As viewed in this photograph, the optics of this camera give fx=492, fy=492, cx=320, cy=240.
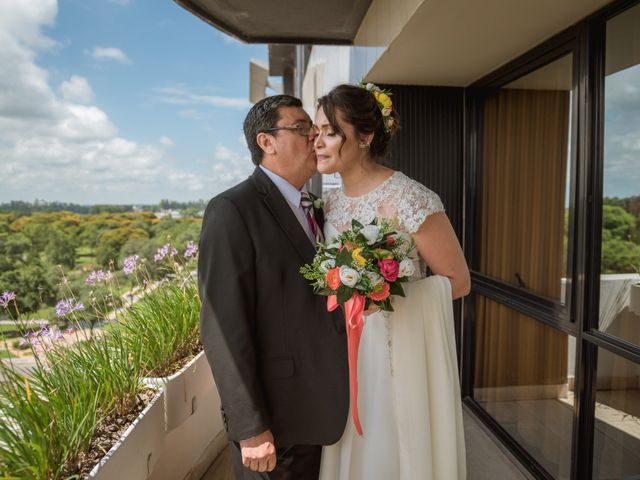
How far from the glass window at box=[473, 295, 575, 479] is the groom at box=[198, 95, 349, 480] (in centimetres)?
156

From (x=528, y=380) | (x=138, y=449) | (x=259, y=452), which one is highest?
(x=259, y=452)

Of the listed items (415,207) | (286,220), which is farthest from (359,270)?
(415,207)

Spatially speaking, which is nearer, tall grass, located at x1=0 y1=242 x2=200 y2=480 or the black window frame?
tall grass, located at x1=0 y1=242 x2=200 y2=480

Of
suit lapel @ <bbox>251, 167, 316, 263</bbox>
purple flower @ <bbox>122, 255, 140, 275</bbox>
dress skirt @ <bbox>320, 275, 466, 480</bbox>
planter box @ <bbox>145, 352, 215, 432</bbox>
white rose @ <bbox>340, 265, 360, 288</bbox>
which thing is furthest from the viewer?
purple flower @ <bbox>122, 255, 140, 275</bbox>

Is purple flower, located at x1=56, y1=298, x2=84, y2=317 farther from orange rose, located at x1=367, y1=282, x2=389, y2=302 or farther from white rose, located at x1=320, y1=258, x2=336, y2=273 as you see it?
orange rose, located at x1=367, y1=282, x2=389, y2=302

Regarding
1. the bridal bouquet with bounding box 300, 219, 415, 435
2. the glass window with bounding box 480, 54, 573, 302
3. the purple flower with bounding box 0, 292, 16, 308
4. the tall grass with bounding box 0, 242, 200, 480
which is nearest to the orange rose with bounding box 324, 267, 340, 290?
the bridal bouquet with bounding box 300, 219, 415, 435

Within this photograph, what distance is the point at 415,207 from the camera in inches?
78.2

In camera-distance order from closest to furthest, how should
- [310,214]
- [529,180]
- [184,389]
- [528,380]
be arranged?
1. [310,214]
2. [184,389]
3. [529,180]
4. [528,380]

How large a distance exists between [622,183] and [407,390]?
1357mm

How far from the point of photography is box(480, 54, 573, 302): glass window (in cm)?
273

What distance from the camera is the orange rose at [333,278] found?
62.3 inches

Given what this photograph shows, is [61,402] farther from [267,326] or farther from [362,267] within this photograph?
[362,267]

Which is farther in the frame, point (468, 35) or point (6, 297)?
point (468, 35)

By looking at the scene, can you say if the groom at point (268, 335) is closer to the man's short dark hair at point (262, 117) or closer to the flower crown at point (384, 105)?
the man's short dark hair at point (262, 117)
